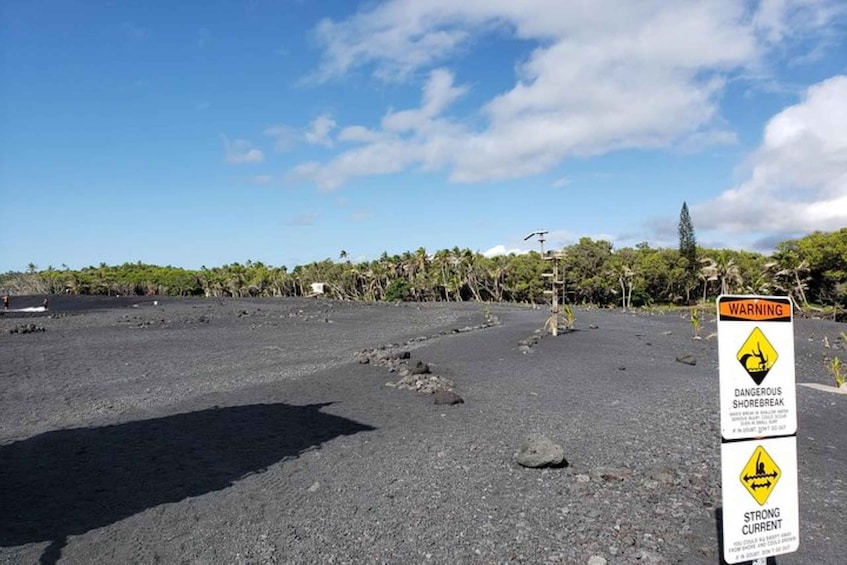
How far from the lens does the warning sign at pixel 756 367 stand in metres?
3.24

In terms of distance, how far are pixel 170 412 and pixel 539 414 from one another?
7.46 metres

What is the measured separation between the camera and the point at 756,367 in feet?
11.0

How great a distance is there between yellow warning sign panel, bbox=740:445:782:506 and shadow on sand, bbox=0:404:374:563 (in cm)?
602

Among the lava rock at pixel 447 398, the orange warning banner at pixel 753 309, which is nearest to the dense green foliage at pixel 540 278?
the lava rock at pixel 447 398

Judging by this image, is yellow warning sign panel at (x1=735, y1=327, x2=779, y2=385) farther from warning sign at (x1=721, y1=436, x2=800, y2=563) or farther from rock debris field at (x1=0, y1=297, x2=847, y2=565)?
rock debris field at (x1=0, y1=297, x2=847, y2=565)

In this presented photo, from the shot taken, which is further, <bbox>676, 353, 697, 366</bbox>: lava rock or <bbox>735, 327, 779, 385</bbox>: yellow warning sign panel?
<bbox>676, 353, 697, 366</bbox>: lava rock

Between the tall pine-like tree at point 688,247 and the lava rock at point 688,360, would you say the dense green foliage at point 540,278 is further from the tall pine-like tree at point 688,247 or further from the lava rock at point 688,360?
the lava rock at point 688,360

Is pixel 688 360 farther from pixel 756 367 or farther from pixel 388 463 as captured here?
pixel 756 367

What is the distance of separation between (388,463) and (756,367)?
5535 millimetres

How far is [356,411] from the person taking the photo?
36.7ft

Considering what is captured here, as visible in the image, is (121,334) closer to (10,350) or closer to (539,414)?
(10,350)

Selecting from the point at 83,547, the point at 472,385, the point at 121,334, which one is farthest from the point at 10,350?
the point at 83,547

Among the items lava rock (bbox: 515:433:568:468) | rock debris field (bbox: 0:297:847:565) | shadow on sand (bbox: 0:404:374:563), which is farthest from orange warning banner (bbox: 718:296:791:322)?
shadow on sand (bbox: 0:404:374:563)

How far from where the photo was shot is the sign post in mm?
3215
